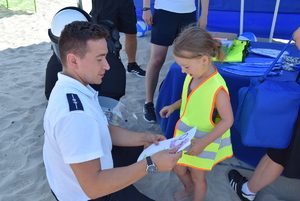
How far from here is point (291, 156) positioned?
150 centimetres

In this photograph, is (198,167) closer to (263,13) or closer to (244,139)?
(244,139)

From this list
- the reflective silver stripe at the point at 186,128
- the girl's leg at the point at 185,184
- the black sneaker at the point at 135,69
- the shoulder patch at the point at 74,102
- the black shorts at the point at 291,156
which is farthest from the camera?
the black sneaker at the point at 135,69

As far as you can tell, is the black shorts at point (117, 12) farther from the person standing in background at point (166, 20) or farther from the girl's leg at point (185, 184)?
the girl's leg at point (185, 184)

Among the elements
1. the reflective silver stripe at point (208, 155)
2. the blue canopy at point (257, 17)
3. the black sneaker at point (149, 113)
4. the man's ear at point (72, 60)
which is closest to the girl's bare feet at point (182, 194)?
the reflective silver stripe at point (208, 155)

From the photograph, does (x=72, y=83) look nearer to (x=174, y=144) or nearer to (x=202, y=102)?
(x=174, y=144)

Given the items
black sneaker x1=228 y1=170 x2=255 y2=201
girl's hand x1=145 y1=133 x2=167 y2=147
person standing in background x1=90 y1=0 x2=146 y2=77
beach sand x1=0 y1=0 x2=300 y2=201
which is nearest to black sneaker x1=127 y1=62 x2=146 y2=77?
person standing in background x1=90 y1=0 x2=146 y2=77

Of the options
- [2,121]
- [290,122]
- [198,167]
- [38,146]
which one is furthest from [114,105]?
[2,121]

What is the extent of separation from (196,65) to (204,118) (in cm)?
31

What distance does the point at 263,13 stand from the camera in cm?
500

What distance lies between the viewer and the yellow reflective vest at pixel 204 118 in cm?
153

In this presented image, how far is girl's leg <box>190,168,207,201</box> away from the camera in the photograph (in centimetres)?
172

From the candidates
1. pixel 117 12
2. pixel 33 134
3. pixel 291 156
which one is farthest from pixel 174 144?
pixel 117 12

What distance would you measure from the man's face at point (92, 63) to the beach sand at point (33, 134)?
43.6 inches

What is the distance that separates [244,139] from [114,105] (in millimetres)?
987
